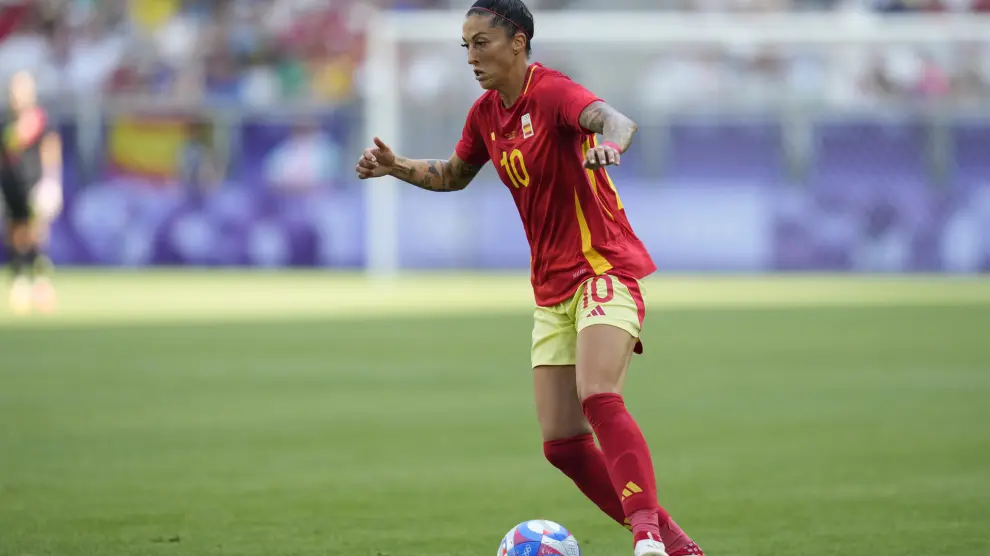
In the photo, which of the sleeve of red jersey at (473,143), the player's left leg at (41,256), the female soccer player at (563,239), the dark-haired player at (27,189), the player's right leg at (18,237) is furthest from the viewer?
the player's right leg at (18,237)

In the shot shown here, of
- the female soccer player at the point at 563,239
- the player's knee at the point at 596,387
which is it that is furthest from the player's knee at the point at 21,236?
the player's knee at the point at 596,387

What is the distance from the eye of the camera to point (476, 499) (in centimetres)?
773

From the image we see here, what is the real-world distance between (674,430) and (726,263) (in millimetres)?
17817

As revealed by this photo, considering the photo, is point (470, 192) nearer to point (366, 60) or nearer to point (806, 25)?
point (366, 60)

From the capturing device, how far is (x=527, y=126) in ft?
19.1

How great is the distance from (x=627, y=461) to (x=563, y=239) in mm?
945

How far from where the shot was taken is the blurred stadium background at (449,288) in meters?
7.66

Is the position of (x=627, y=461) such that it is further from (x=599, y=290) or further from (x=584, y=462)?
(x=599, y=290)

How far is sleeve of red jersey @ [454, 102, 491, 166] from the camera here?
6.23m

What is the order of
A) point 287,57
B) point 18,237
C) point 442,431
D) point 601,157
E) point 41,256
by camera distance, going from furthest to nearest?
point 287,57 → point 18,237 → point 41,256 → point 442,431 → point 601,157

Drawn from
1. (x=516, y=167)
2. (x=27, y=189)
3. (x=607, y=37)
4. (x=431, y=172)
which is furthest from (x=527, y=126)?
(x=607, y=37)

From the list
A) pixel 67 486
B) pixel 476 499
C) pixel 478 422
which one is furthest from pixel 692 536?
pixel 478 422

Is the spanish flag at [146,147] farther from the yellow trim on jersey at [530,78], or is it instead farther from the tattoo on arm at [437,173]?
the yellow trim on jersey at [530,78]

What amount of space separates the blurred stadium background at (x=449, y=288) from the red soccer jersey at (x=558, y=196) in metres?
1.36
